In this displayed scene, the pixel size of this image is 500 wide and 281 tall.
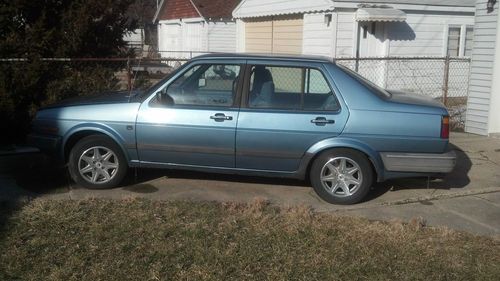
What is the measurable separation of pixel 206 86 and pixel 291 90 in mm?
928

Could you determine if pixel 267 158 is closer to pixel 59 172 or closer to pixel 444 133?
pixel 444 133

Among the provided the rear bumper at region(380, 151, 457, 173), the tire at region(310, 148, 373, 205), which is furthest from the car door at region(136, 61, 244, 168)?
the rear bumper at region(380, 151, 457, 173)

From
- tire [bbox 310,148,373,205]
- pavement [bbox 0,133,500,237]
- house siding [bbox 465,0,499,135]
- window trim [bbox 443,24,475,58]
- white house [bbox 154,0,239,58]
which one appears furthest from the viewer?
white house [bbox 154,0,239,58]

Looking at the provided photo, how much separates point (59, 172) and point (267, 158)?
2.85 m

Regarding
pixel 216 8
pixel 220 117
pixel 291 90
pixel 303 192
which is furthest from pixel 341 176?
pixel 216 8

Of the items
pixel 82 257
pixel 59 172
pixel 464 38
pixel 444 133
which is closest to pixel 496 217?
pixel 444 133

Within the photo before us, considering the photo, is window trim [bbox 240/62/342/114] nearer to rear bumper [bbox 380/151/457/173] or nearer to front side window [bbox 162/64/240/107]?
front side window [bbox 162/64/240/107]

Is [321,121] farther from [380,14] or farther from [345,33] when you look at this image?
[345,33]

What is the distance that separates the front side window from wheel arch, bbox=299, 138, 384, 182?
3.34 ft

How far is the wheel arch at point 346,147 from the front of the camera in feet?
19.0

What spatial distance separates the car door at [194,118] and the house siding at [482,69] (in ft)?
18.6

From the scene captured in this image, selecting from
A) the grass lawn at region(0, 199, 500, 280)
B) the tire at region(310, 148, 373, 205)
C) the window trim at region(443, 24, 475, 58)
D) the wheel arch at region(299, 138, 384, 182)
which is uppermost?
the window trim at region(443, 24, 475, 58)

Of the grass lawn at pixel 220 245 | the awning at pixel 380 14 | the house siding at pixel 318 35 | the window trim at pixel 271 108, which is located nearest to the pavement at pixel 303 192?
the grass lawn at pixel 220 245

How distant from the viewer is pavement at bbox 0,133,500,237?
18.8ft
